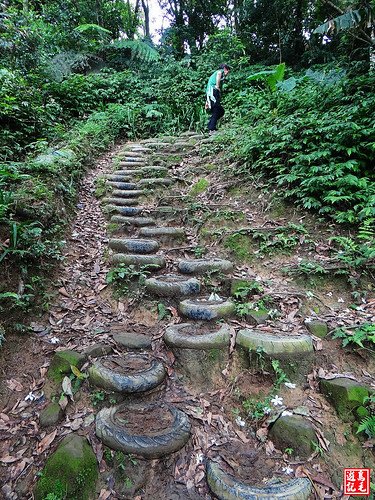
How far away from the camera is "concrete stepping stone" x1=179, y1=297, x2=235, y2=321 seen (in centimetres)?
275

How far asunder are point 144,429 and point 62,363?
2.91ft

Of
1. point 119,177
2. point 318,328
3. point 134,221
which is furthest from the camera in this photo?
point 119,177

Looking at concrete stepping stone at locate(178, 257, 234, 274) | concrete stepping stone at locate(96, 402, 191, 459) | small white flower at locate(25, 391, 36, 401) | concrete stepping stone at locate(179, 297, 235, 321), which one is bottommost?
concrete stepping stone at locate(96, 402, 191, 459)

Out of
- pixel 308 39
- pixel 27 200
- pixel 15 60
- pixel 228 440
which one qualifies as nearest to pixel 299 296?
pixel 228 440

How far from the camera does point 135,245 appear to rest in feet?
12.4

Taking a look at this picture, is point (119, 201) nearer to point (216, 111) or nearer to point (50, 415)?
point (50, 415)

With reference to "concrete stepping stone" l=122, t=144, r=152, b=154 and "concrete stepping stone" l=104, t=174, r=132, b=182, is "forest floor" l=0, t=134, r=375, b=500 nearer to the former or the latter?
"concrete stepping stone" l=104, t=174, r=132, b=182

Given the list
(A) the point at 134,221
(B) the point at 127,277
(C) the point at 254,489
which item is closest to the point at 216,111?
(A) the point at 134,221

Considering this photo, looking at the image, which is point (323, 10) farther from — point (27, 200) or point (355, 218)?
point (27, 200)

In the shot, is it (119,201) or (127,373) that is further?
(119,201)

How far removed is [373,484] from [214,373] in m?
1.17

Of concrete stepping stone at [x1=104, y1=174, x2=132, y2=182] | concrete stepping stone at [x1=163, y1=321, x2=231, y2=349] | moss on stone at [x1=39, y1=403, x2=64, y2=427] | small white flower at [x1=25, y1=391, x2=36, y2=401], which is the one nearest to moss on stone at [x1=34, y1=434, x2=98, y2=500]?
moss on stone at [x1=39, y1=403, x2=64, y2=427]

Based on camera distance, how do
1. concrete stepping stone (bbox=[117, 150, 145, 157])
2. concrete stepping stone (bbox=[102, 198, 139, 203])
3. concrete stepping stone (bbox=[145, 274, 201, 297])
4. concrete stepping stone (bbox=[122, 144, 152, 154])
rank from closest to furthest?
concrete stepping stone (bbox=[145, 274, 201, 297]) → concrete stepping stone (bbox=[102, 198, 139, 203]) → concrete stepping stone (bbox=[117, 150, 145, 157]) → concrete stepping stone (bbox=[122, 144, 152, 154])

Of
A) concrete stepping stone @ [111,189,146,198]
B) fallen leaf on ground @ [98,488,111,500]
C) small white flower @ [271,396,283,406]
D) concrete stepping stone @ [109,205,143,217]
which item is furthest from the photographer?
concrete stepping stone @ [111,189,146,198]
